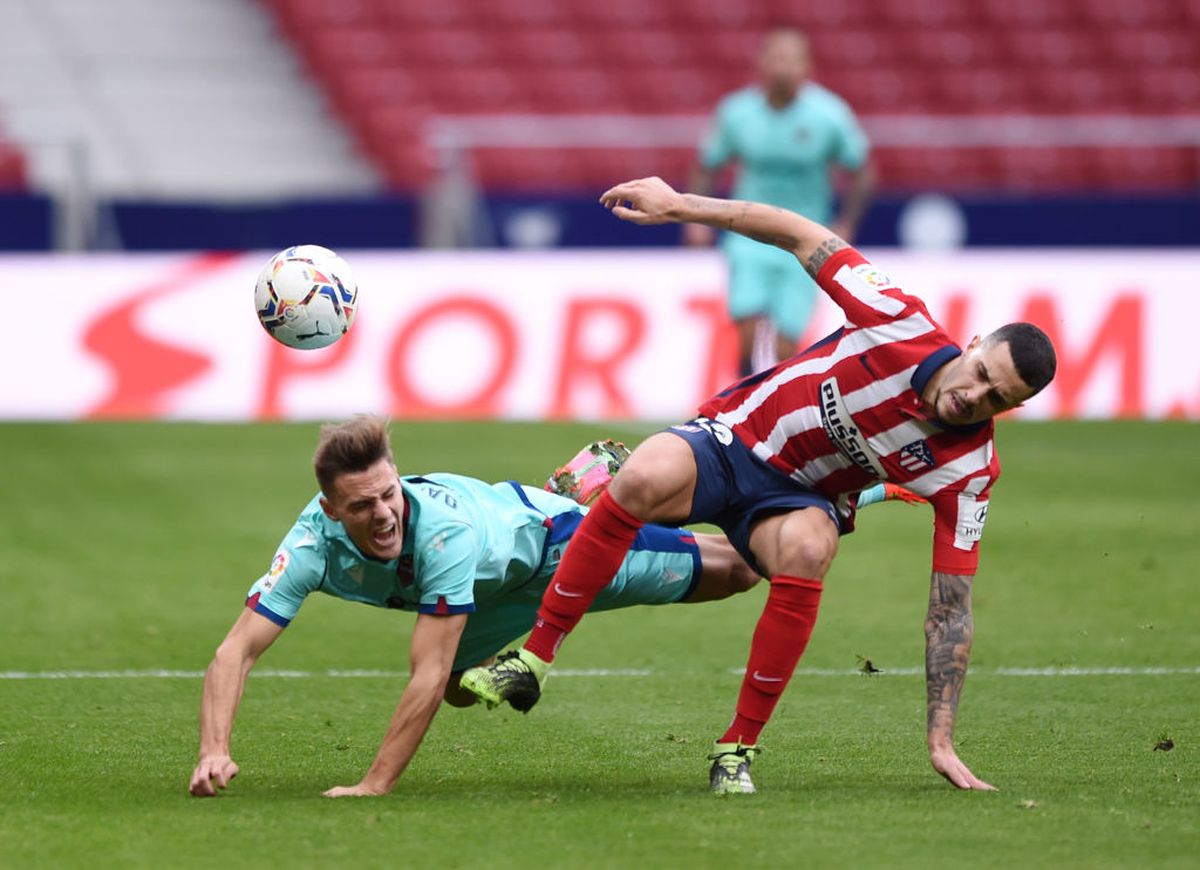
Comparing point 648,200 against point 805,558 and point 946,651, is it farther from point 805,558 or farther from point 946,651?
point 946,651

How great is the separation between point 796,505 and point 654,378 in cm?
837

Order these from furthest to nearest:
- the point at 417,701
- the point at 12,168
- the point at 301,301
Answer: the point at 12,168, the point at 301,301, the point at 417,701

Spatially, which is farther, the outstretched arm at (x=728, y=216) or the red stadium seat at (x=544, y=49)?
the red stadium seat at (x=544, y=49)

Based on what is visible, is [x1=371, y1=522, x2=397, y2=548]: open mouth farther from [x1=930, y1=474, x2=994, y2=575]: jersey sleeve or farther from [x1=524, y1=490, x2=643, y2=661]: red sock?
[x1=930, y1=474, x2=994, y2=575]: jersey sleeve

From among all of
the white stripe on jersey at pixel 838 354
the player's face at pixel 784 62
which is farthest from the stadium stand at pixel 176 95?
the white stripe on jersey at pixel 838 354

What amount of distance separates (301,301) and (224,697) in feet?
6.30

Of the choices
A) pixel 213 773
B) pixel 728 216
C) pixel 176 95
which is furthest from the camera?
pixel 176 95

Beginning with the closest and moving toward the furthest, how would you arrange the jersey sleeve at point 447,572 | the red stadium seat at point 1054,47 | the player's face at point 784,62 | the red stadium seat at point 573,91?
the jersey sleeve at point 447,572
the player's face at point 784,62
the red stadium seat at point 573,91
the red stadium seat at point 1054,47

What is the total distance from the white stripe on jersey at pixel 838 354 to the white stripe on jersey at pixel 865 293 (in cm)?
2

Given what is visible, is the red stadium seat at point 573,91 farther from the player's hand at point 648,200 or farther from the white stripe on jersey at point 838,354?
the player's hand at point 648,200

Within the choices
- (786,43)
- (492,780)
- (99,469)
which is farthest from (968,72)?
(492,780)

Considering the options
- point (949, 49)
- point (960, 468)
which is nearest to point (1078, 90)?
point (949, 49)

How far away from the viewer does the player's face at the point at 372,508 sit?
509cm

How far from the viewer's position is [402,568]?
538 cm
